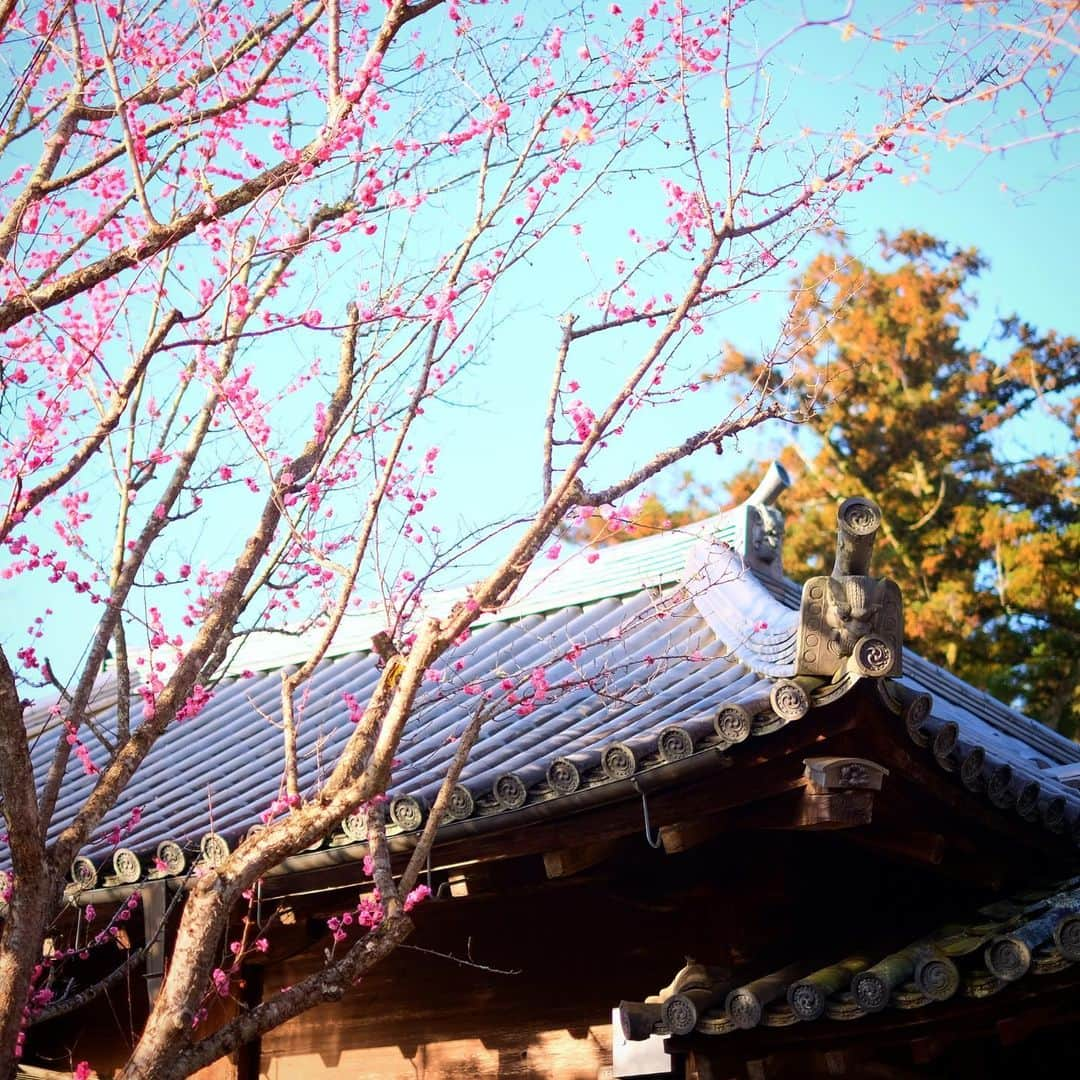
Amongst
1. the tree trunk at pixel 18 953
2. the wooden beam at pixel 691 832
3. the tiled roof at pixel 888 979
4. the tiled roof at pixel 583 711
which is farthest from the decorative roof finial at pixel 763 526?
the tree trunk at pixel 18 953

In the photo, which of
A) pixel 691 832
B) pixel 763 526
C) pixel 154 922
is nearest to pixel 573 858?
pixel 691 832

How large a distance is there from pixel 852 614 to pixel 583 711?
2.16 meters

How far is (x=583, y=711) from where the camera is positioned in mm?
6754

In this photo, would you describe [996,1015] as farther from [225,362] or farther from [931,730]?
[225,362]

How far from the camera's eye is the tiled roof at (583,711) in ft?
17.2

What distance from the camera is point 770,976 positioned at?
543 centimetres

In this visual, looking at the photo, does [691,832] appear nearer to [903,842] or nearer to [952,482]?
[903,842]

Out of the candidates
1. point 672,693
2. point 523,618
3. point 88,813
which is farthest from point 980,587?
point 88,813

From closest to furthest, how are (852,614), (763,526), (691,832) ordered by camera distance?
(852,614) < (691,832) < (763,526)

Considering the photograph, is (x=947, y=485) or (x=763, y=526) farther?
(x=947, y=485)

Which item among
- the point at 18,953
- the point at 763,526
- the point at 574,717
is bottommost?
the point at 18,953

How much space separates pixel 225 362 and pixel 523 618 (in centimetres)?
418

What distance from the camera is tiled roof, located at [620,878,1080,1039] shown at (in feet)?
15.9

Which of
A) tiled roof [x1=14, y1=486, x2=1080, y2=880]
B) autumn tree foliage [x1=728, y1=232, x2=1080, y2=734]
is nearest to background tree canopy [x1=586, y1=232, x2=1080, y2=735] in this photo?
autumn tree foliage [x1=728, y1=232, x2=1080, y2=734]
